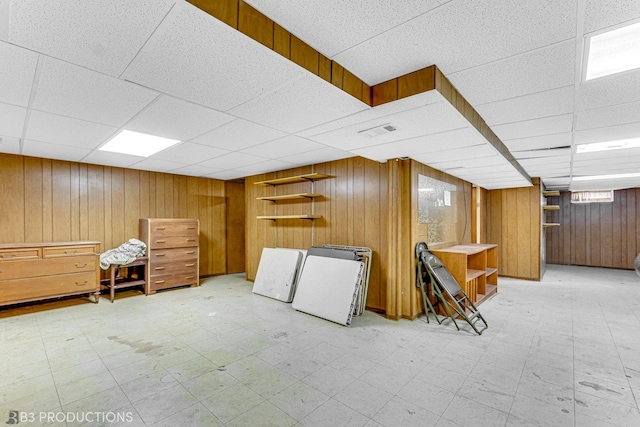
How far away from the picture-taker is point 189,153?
408 cm

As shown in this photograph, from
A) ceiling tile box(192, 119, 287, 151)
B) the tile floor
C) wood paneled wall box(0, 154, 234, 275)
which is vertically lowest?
the tile floor

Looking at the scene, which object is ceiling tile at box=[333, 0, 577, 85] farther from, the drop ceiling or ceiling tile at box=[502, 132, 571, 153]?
ceiling tile at box=[502, 132, 571, 153]

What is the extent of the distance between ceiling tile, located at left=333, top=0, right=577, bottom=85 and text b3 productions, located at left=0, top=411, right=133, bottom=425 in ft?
8.62

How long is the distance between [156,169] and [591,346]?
656 centimetres

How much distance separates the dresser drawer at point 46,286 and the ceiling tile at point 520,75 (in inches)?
207

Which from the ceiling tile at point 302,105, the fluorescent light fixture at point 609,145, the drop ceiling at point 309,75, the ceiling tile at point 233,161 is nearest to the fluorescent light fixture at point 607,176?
the fluorescent light fixture at point 609,145

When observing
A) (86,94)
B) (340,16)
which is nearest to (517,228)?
(340,16)

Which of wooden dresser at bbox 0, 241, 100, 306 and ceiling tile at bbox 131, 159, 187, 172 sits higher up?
ceiling tile at bbox 131, 159, 187, 172

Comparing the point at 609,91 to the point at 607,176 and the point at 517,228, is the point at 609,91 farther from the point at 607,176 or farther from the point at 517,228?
the point at 517,228

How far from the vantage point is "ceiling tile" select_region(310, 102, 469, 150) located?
7.49 feet

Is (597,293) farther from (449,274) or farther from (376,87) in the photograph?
(376,87)

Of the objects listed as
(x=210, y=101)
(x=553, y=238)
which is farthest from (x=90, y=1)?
(x=553, y=238)

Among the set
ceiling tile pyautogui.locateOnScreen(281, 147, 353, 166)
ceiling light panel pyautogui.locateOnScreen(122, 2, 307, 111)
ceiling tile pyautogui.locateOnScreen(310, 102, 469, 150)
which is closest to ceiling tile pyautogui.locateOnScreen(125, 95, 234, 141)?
ceiling light panel pyautogui.locateOnScreen(122, 2, 307, 111)

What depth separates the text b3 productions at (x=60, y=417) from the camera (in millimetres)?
1846
